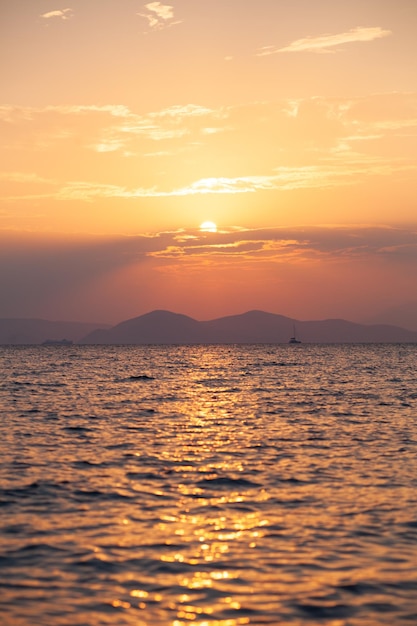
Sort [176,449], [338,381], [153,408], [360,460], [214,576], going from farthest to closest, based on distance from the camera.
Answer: [338,381] < [153,408] < [176,449] < [360,460] < [214,576]

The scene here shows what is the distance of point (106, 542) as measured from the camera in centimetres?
1644

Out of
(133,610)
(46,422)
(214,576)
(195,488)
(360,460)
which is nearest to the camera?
(133,610)

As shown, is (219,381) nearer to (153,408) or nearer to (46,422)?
(153,408)

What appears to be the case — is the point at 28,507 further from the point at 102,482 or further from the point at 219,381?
the point at 219,381

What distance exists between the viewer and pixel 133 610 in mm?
12516

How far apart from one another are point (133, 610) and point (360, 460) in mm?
15818

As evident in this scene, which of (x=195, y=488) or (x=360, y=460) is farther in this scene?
(x=360, y=460)

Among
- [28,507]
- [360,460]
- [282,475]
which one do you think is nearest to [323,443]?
[360,460]

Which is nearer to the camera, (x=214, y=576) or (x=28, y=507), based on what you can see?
(x=214, y=576)

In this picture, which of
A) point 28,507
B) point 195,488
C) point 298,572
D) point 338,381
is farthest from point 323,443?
point 338,381

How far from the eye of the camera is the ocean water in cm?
1288

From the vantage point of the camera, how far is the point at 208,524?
1806 cm

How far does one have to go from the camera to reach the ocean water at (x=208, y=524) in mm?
12875

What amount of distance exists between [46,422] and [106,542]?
23799 millimetres
